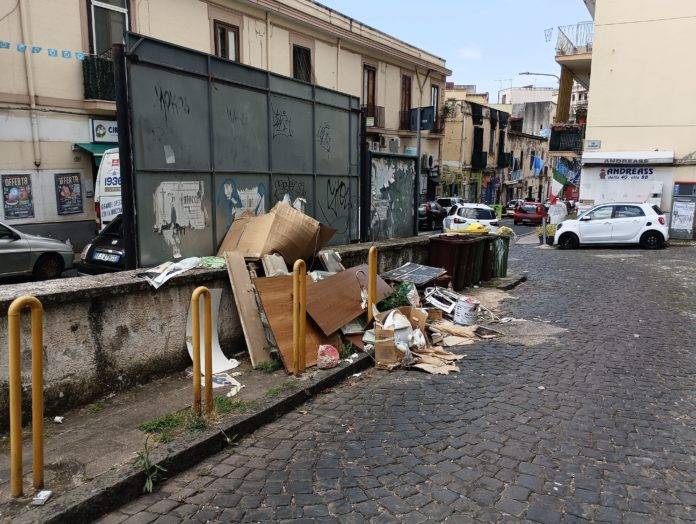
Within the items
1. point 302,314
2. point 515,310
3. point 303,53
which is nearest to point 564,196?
point 303,53

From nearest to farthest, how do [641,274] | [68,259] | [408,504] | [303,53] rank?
[408,504] < [68,259] < [641,274] < [303,53]

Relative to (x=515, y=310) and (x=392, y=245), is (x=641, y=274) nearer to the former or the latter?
(x=515, y=310)

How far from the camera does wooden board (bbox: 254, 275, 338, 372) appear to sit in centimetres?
555

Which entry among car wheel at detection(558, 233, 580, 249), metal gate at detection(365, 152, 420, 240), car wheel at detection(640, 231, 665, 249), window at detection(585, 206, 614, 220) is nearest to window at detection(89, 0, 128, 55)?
metal gate at detection(365, 152, 420, 240)

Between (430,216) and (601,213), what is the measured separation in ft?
A: 31.4

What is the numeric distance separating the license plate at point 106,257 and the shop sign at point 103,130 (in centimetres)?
810

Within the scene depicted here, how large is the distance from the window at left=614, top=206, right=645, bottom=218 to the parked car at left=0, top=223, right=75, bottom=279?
16.5m

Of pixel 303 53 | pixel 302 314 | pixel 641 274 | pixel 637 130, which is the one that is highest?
pixel 303 53

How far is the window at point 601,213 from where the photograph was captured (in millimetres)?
18375

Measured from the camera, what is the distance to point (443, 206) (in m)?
29.7

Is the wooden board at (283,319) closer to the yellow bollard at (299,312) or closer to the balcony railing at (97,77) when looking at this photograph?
the yellow bollard at (299,312)

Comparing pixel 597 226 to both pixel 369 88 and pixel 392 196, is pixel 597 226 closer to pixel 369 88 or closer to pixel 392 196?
pixel 392 196

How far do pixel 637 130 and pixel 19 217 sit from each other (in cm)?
2328

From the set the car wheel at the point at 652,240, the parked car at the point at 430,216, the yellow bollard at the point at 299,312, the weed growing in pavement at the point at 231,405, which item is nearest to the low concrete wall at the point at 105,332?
the weed growing in pavement at the point at 231,405
